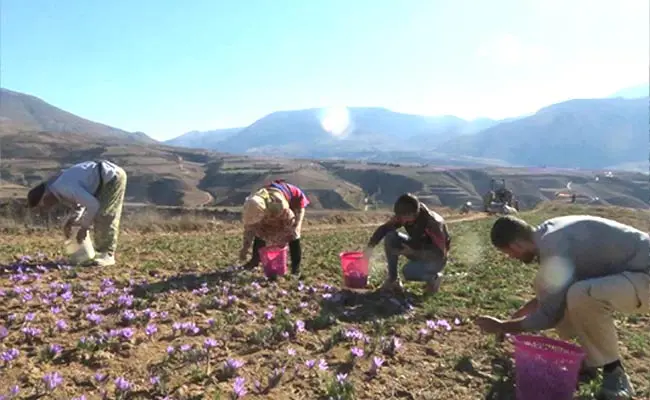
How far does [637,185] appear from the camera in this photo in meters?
186

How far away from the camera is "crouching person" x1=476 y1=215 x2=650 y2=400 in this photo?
4320mm

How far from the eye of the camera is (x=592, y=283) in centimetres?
432

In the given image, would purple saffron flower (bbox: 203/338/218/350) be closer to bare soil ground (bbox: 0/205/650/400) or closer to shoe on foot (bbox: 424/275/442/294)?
bare soil ground (bbox: 0/205/650/400)

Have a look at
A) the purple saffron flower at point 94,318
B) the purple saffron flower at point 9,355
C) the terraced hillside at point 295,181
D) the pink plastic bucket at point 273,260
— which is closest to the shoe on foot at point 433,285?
the pink plastic bucket at point 273,260

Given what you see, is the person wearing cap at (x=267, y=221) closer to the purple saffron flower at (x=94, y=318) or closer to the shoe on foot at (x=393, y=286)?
the shoe on foot at (x=393, y=286)

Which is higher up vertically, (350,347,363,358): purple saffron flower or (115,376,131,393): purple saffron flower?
(115,376,131,393): purple saffron flower

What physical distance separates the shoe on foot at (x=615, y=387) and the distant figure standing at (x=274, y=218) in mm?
4950

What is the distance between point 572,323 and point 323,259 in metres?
7.63

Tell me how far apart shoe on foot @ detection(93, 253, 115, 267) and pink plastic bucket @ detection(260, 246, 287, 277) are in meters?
2.88

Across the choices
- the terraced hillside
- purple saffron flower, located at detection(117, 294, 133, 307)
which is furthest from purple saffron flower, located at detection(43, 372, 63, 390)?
the terraced hillside

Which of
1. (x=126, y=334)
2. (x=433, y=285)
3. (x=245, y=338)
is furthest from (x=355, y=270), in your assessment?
(x=126, y=334)

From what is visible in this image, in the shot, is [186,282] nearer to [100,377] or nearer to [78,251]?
[78,251]

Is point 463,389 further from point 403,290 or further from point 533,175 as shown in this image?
point 533,175

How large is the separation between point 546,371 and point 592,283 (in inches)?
31.1
